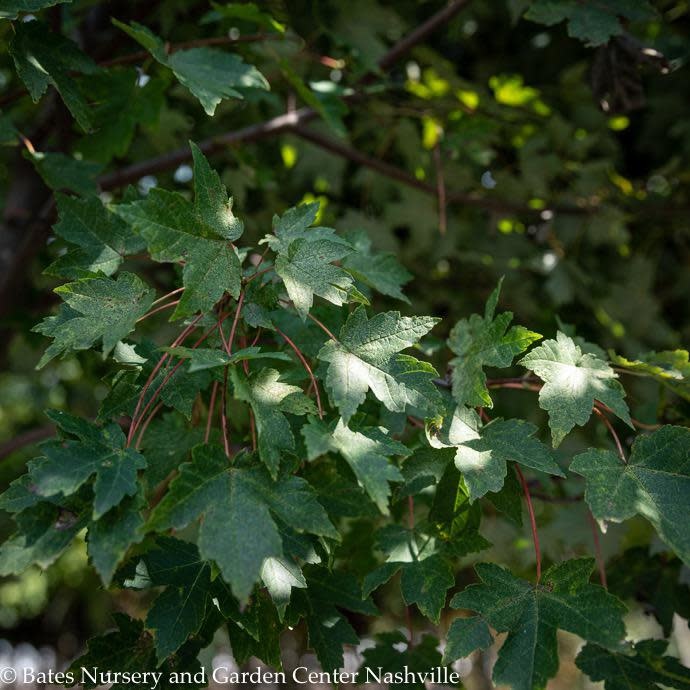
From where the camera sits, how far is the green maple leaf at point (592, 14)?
1.40m

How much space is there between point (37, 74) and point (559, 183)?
167 centimetres

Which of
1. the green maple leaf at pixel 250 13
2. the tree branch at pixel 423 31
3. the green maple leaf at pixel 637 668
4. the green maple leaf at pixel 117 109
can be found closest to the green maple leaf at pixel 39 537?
the green maple leaf at pixel 637 668

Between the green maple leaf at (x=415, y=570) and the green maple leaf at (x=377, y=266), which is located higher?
the green maple leaf at (x=377, y=266)

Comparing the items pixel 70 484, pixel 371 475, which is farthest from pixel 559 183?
pixel 70 484

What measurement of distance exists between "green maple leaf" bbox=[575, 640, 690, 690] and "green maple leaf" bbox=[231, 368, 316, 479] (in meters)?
0.58

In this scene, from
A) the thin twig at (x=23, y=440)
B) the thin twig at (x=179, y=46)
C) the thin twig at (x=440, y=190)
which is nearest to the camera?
the thin twig at (x=179, y=46)

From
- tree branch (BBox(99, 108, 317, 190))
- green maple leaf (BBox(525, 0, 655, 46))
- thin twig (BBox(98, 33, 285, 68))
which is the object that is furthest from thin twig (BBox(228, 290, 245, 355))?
green maple leaf (BBox(525, 0, 655, 46))

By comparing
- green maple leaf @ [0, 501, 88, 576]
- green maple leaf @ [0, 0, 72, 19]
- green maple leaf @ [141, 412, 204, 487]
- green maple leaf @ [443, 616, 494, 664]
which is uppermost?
green maple leaf @ [0, 0, 72, 19]

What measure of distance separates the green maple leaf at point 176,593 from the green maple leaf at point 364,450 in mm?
268

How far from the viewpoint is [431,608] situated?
925 millimetres

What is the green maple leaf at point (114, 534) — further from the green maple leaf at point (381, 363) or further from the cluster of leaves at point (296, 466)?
the green maple leaf at point (381, 363)

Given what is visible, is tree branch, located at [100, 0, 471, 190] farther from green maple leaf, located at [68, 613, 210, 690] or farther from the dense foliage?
green maple leaf, located at [68, 613, 210, 690]

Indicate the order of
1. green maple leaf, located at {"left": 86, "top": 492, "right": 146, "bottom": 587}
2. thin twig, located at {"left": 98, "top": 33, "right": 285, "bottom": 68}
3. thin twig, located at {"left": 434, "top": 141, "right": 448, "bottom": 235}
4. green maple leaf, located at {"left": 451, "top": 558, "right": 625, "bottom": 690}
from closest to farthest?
green maple leaf, located at {"left": 86, "top": 492, "right": 146, "bottom": 587}
green maple leaf, located at {"left": 451, "top": 558, "right": 625, "bottom": 690}
thin twig, located at {"left": 98, "top": 33, "right": 285, "bottom": 68}
thin twig, located at {"left": 434, "top": 141, "right": 448, "bottom": 235}

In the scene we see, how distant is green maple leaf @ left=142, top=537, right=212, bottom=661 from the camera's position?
2.87 ft
